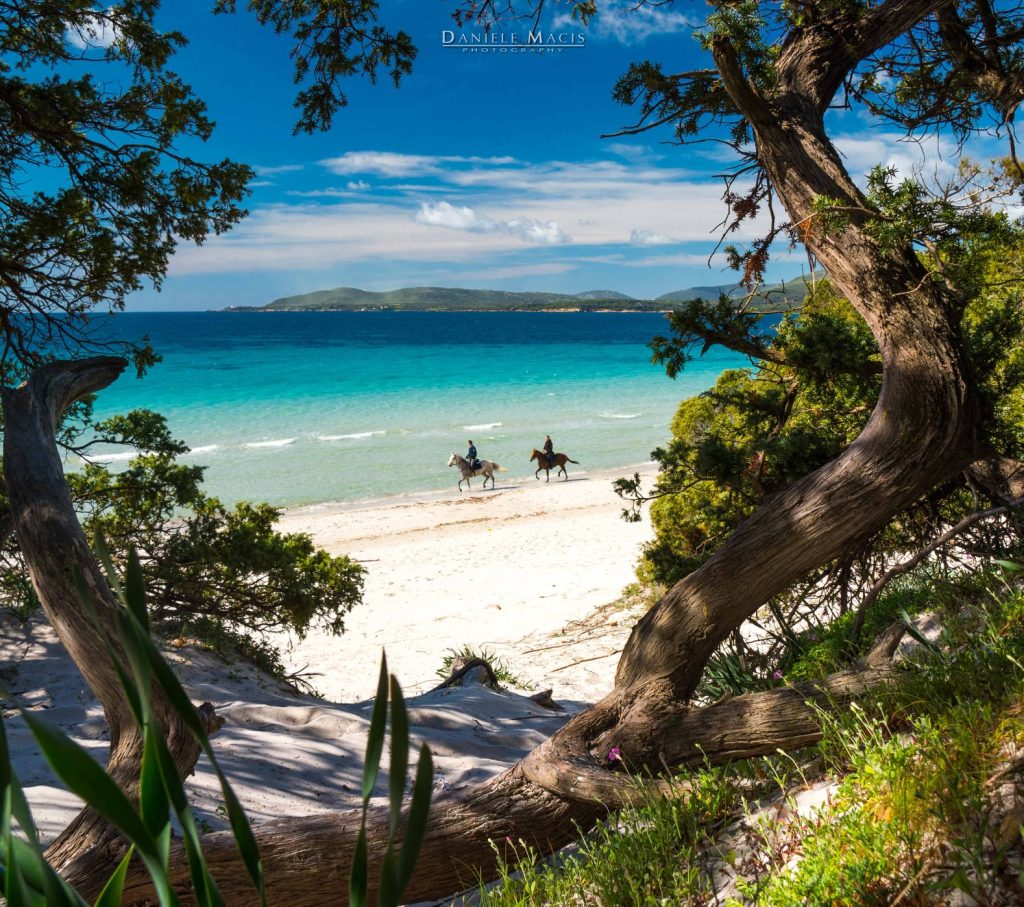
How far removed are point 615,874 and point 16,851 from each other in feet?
5.82

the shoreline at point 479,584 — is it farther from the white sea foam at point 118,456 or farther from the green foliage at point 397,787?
the white sea foam at point 118,456

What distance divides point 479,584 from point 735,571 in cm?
1005

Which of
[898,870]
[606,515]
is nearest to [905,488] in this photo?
[898,870]

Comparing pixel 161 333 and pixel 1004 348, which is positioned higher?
pixel 161 333

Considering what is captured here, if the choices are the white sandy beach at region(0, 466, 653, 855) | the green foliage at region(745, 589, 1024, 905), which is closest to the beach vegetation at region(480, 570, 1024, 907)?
the green foliage at region(745, 589, 1024, 905)

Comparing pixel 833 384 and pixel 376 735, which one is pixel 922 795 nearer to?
pixel 376 735

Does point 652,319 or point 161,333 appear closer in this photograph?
point 161,333

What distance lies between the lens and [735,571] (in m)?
3.67

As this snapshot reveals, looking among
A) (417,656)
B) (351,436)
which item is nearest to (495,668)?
(417,656)

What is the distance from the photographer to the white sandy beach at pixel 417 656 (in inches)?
191

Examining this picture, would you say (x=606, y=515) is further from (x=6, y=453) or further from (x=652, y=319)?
(x=652, y=319)

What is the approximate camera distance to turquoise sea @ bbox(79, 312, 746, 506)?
1016 inches

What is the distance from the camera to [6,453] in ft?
13.0

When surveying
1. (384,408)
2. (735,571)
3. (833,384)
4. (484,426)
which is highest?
(833,384)
